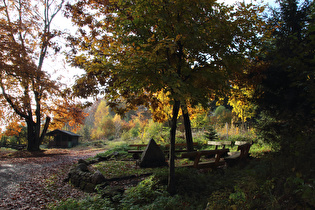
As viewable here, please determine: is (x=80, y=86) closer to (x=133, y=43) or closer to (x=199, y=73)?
(x=133, y=43)

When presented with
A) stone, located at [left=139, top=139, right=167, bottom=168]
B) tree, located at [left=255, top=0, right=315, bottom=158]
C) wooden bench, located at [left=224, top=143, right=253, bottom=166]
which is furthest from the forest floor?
tree, located at [left=255, top=0, right=315, bottom=158]

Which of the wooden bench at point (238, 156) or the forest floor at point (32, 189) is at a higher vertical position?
the wooden bench at point (238, 156)

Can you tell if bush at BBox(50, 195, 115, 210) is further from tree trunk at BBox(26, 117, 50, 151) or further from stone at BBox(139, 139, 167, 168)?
tree trunk at BBox(26, 117, 50, 151)

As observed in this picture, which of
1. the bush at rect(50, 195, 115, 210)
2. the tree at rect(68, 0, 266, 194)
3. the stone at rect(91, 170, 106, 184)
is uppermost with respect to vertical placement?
the tree at rect(68, 0, 266, 194)

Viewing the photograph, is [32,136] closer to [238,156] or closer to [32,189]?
[32,189]

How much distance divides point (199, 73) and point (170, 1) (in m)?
1.65

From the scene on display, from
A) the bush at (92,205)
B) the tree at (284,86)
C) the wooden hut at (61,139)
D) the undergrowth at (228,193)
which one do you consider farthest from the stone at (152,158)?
the wooden hut at (61,139)

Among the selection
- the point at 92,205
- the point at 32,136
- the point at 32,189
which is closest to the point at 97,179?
the point at 92,205

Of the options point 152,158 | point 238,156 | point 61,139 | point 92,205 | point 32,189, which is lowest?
point 32,189

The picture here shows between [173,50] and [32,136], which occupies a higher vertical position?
[173,50]

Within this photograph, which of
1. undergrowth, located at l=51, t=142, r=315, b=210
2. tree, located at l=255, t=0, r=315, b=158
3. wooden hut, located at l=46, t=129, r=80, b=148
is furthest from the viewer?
wooden hut, located at l=46, t=129, r=80, b=148

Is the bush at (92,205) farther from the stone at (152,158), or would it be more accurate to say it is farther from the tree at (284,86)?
the tree at (284,86)

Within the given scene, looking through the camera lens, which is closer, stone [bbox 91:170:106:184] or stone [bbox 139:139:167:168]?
stone [bbox 91:170:106:184]

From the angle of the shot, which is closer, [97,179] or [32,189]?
[97,179]
